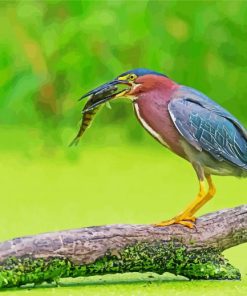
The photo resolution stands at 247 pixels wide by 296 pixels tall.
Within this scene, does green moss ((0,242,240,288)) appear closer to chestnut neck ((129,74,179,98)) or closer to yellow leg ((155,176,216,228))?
yellow leg ((155,176,216,228))

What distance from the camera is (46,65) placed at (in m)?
5.71

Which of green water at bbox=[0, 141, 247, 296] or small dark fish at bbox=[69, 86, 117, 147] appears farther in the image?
green water at bbox=[0, 141, 247, 296]

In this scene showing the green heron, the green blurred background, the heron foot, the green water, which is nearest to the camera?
the green heron

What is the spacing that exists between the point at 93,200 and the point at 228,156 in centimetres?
150

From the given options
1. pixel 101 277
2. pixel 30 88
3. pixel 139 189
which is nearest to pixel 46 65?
pixel 30 88

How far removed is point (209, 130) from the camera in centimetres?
300

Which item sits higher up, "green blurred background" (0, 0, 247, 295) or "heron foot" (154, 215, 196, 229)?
"green blurred background" (0, 0, 247, 295)

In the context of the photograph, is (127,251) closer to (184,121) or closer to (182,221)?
(182,221)

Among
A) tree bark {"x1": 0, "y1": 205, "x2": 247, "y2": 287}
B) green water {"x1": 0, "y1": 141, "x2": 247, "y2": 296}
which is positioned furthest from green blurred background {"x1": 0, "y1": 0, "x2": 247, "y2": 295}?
tree bark {"x1": 0, "y1": 205, "x2": 247, "y2": 287}

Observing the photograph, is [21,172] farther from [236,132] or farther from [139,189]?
[236,132]

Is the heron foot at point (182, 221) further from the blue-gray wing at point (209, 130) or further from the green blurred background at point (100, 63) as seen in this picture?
the green blurred background at point (100, 63)

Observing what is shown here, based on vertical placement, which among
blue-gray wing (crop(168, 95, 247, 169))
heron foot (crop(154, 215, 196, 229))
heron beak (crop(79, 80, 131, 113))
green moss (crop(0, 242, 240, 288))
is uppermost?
heron beak (crop(79, 80, 131, 113))

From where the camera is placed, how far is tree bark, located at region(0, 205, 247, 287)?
9.84 ft

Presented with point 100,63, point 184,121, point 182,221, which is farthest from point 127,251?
point 100,63
